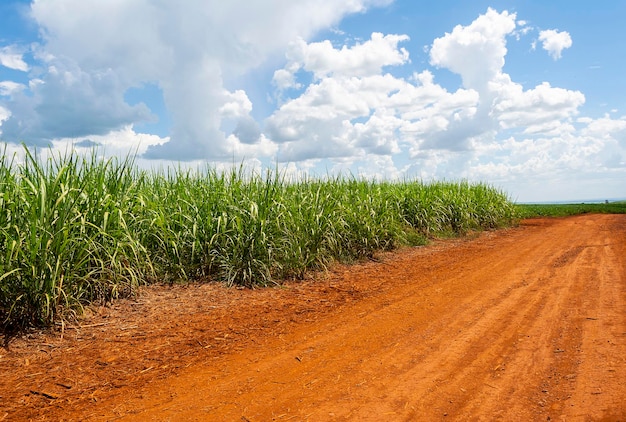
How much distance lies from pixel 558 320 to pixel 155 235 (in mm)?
5325

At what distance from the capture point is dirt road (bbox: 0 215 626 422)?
3174mm

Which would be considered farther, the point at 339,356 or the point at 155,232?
the point at 155,232

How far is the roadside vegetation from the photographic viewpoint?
462 centimetres

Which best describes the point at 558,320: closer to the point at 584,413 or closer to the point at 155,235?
the point at 584,413

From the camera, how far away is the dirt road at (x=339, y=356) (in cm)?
317

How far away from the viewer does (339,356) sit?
4055mm

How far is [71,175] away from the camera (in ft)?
17.9

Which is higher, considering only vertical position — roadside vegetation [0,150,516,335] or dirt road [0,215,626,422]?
roadside vegetation [0,150,516,335]

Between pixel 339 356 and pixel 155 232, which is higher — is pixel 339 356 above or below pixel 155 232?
below

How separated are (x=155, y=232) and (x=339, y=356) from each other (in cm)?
393

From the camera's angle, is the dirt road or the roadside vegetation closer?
the dirt road

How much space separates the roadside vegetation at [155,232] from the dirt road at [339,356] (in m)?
0.39

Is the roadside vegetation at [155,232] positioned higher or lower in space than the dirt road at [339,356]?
higher

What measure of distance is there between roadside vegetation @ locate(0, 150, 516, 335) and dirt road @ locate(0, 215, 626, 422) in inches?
15.2
